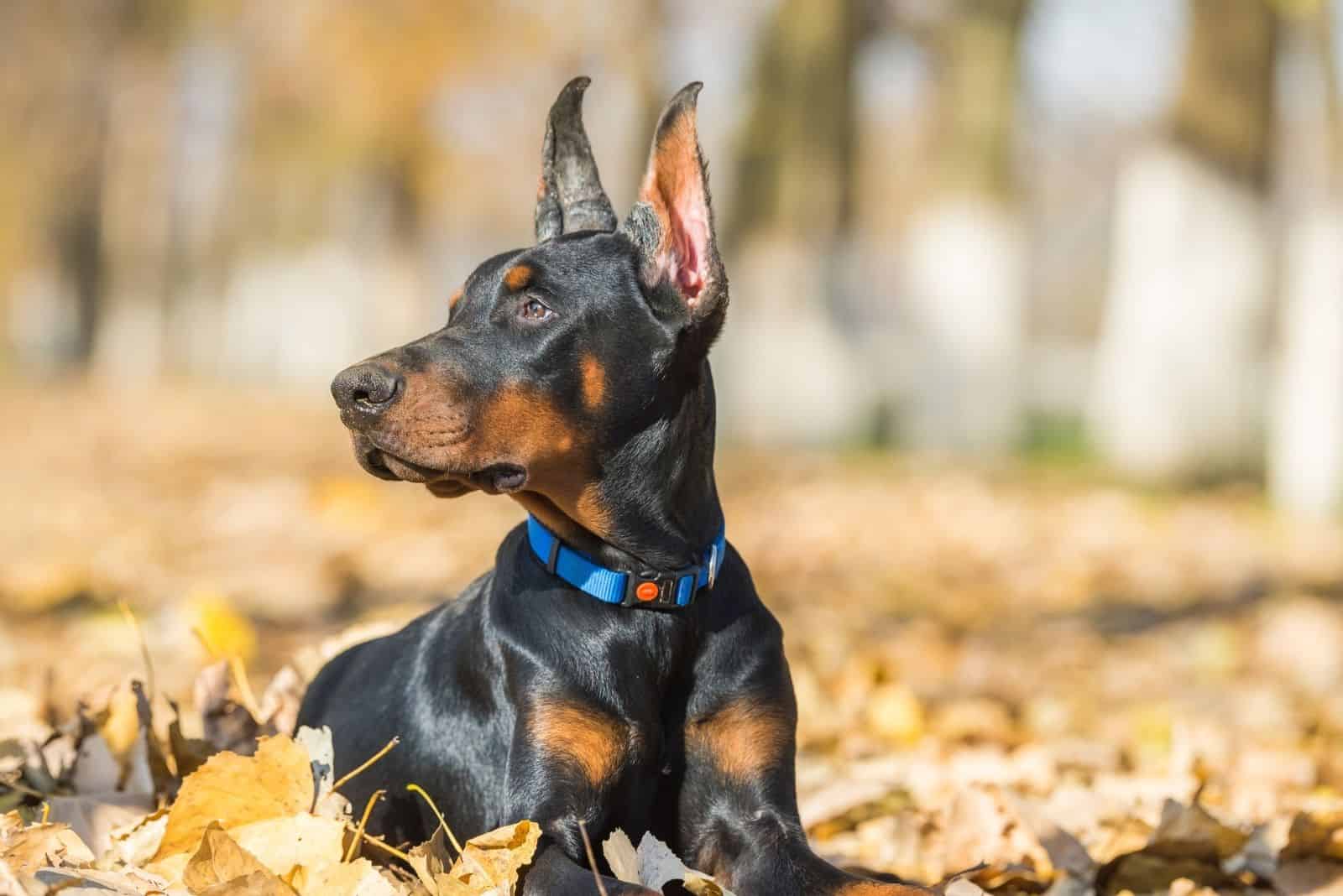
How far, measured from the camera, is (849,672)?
6188 millimetres

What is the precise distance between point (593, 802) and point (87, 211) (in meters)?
47.6

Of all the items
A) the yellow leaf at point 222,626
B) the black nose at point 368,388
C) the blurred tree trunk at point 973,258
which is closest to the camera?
the black nose at point 368,388

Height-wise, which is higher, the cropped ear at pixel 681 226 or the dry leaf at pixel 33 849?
the cropped ear at pixel 681 226

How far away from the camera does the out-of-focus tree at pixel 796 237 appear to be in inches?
790

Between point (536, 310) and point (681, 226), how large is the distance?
14.4 inches

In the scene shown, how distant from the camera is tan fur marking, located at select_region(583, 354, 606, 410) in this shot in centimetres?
323

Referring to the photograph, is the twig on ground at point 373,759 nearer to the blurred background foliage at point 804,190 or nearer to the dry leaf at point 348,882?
the dry leaf at point 348,882

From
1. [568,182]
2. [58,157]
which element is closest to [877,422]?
[568,182]

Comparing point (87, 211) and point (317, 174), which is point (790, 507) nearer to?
point (317, 174)

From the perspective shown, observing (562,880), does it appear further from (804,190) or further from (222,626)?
(804,190)

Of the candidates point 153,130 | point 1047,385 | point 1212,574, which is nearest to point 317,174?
point 153,130

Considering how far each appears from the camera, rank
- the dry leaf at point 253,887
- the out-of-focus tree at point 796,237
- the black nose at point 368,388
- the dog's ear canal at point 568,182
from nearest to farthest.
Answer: the dry leaf at point 253,887 < the black nose at point 368,388 < the dog's ear canal at point 568,182 < the out-of-focus tree at point 796,237

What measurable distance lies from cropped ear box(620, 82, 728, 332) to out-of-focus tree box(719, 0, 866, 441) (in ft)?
54.7

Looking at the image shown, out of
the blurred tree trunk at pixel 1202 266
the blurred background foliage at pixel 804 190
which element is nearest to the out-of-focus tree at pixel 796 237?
the blurred background foliage at pixel 804 190
